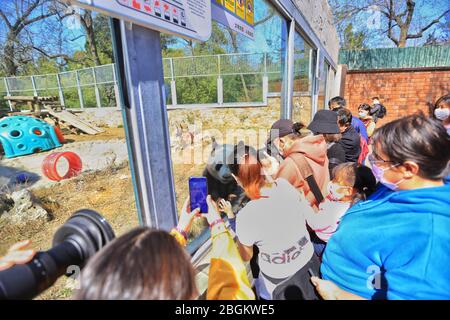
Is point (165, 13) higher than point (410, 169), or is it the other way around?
point (165, 13)

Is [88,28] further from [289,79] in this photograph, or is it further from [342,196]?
[289,79]

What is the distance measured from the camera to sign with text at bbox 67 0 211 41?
97 centimetres

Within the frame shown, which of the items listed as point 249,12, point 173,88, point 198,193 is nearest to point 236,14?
point 249,12

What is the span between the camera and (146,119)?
1368 mm

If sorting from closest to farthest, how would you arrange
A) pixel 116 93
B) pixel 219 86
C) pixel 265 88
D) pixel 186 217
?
pixel 116 93 → pixel 186 217 → pixel 219 86 → pixel 265 88

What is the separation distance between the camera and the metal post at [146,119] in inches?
48.8

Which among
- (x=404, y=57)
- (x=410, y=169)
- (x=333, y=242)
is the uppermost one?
(x=404, y=57)

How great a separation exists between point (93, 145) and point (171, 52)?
868 mm

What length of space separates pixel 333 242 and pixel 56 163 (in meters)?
2.06

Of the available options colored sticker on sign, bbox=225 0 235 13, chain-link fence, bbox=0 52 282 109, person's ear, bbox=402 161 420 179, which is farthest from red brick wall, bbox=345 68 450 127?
person's ear, bbox=402 161 420 179

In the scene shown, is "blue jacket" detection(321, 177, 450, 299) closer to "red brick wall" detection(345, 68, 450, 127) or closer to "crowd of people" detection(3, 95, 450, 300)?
"crowd of people" detection(3, 95, 450, 300)

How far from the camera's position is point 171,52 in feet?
5.65

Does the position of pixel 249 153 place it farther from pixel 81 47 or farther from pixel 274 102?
pixel 274 102

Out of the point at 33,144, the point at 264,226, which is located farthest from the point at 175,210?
the point at 33,144
